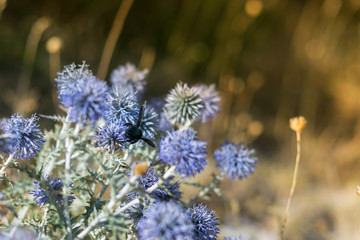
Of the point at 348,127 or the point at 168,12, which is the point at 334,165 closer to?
the point at 348,127

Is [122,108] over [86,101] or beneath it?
over

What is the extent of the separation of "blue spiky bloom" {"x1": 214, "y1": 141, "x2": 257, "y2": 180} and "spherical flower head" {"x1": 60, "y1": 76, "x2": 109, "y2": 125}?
0.60 metres

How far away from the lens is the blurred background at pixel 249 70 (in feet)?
11.8

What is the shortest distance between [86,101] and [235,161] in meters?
0.72

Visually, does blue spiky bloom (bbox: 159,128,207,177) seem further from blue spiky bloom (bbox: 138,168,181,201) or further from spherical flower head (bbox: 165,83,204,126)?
spherical flower head (bbox: 165,83,204,126)

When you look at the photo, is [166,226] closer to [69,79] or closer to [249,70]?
[69,79]

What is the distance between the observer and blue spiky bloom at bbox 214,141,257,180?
56.4 inches

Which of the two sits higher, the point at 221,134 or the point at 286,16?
the point at 286,16

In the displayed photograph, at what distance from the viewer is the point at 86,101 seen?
1145 millimetres

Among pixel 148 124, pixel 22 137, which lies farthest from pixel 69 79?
pixel 148 124

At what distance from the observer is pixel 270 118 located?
543cm

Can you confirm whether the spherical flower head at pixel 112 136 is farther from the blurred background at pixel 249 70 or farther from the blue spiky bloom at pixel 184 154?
the blurred background at pixel 249 70

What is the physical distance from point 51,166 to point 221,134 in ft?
9.30

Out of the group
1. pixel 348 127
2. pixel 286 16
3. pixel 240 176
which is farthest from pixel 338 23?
pixel 240 176
